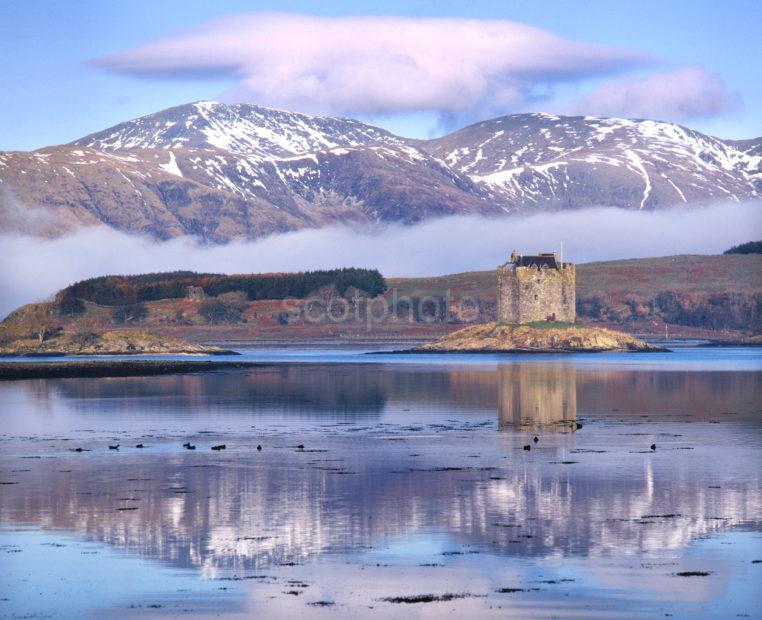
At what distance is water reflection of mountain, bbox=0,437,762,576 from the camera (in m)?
28.1

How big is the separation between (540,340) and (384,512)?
5255 inches

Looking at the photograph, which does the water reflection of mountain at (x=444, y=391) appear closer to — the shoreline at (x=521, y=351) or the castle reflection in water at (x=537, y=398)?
the castle reflection in water at (x=537, y=398)

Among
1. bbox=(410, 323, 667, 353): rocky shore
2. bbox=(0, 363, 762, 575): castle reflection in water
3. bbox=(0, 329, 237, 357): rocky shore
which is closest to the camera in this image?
bbox=(0, 363, 762, 575): castle reflection in water

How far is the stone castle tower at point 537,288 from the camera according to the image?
161125 millimetres

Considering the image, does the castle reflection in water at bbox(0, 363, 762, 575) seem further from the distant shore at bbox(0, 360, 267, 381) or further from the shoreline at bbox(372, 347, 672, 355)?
the shoreline at bbox(372, 347, 672, 355)

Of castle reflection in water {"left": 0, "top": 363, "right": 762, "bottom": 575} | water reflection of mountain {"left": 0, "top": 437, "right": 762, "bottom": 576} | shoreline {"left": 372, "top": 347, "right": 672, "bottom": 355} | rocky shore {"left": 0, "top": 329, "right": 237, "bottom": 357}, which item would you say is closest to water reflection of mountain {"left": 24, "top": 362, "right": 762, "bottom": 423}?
castle reflection in water {"left": 0, "top": 363, "right": 762, "bottom": 575}

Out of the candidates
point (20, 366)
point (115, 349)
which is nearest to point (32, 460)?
point (20, 366)

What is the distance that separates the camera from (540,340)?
164 m

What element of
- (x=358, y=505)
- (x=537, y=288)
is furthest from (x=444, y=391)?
(x=537, y=288)

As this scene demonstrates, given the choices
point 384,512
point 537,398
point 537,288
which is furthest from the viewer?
point 537,288

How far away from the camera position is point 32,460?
44.3m

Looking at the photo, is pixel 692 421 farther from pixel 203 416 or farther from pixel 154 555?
pixel 154 555

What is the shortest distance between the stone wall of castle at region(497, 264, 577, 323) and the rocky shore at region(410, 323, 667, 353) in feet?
5.57

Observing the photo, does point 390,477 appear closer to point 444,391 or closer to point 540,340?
point 444,391
